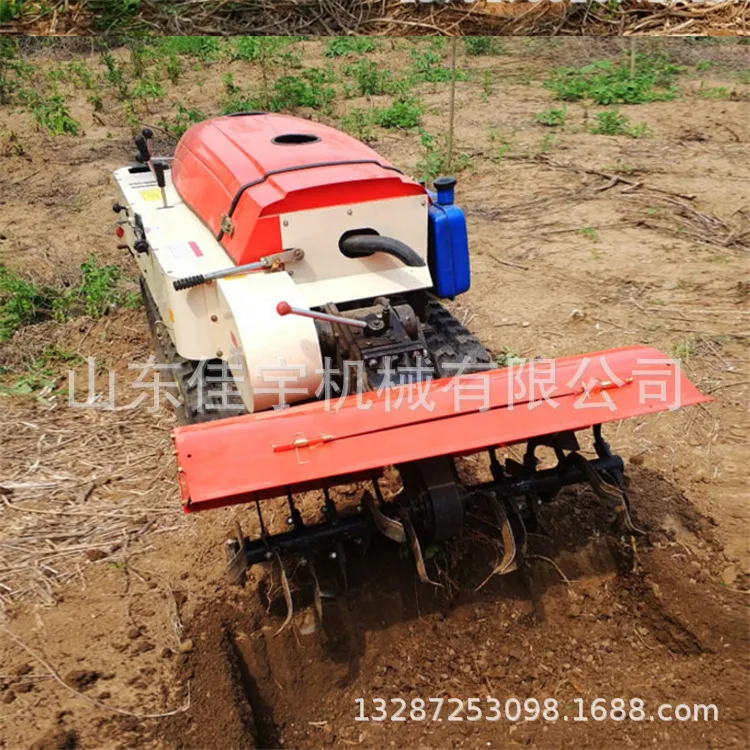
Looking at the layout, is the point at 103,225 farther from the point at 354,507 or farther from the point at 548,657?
the point at 548,657

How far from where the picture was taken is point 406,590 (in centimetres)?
366

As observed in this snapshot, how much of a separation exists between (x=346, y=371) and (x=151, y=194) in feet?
7.06

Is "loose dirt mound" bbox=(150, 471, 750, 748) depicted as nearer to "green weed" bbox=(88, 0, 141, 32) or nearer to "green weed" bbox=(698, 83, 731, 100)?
"green weed" bbox=(88, 0, 141, 32)

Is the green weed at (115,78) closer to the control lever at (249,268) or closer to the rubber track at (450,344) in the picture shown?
the rubber track at (450,344)

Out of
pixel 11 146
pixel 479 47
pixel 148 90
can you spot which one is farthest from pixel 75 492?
pixel 479 47

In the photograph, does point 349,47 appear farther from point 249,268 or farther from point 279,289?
point 279,289

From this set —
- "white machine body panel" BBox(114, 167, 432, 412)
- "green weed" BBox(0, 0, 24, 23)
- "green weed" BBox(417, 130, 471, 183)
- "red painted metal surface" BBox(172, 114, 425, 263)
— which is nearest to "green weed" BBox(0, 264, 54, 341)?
"red painted metal surface" BBox(172, 114, 425, 263)

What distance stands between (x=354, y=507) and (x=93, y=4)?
114 inches

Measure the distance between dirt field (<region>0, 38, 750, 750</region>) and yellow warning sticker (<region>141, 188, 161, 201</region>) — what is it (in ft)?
4.01

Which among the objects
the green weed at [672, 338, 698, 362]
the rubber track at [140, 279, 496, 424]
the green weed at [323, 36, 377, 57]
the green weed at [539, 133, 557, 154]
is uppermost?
the green weed at [323, 36, 377, 57]

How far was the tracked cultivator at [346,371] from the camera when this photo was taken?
2.99 metres

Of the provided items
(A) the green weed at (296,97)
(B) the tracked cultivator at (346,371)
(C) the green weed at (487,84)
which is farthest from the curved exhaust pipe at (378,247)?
(C) the green weed at (487,84)

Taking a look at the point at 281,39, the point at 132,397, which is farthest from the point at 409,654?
the point at 281,39

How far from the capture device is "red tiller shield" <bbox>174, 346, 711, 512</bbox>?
2854 mm
